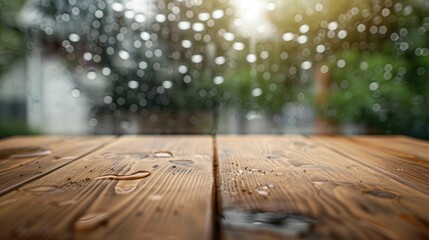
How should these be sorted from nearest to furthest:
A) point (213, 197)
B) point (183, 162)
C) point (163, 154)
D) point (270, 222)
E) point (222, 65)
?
point (270, 222)
point (213, 197)
point (183, 162)
point (163, 154)
point (222, 65)

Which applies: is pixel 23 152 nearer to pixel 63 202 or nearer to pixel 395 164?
pixel 63 202

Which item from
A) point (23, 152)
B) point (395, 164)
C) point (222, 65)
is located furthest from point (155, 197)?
point (222, 65)

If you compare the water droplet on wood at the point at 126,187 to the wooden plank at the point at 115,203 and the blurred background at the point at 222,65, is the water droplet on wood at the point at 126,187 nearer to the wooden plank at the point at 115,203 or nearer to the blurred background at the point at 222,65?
the wooden plank at the point at 115,203

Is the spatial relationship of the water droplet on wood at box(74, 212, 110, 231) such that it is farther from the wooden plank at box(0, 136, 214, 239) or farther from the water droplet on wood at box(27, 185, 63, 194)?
the water droplet on wood at box(27, 185, 63, 194)

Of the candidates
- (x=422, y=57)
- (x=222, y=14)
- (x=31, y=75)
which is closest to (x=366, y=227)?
(x=222, y=14)

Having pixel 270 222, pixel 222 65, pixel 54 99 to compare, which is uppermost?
pixel 222 65

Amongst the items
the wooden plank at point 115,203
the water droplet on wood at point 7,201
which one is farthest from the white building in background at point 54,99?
the water droplet on wood at point 7,201

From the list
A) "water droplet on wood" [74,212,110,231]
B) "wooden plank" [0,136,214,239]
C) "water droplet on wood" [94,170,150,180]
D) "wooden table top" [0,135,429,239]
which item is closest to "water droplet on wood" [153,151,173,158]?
"wooden table top" [0,135,429,239]

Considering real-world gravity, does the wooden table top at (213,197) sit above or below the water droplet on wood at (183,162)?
below
